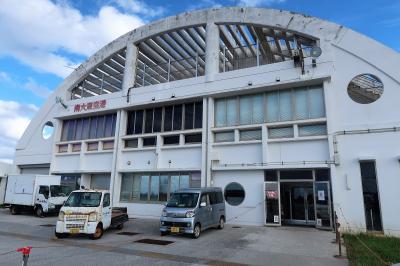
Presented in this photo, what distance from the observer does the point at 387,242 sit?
10266 mm

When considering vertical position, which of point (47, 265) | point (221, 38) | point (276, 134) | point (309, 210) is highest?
point (221, 38)

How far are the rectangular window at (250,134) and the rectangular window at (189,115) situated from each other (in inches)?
133

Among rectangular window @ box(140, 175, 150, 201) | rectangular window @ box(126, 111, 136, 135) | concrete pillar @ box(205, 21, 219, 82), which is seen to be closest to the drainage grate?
rectangular window @ box(140, 175, 150, 201)

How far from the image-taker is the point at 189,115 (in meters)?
18.5

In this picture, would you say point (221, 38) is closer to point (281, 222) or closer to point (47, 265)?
point (281, 222)

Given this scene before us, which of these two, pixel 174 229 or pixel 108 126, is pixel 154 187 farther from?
pixel 174 229

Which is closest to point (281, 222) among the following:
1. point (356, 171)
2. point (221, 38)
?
point (356, 171)

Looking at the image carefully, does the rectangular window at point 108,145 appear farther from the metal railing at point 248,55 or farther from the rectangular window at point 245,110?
the rectangular window at point 245,110

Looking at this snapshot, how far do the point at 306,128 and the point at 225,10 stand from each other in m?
9.36

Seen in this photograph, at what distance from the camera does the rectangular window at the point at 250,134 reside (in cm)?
1611

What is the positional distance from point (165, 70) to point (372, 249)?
1861 centimetres

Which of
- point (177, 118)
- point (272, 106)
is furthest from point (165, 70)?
point (272, 106)

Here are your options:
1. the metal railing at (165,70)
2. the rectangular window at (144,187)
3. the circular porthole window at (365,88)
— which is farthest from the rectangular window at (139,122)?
the circular porthole window at (365,88)

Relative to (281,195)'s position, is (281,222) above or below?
below
